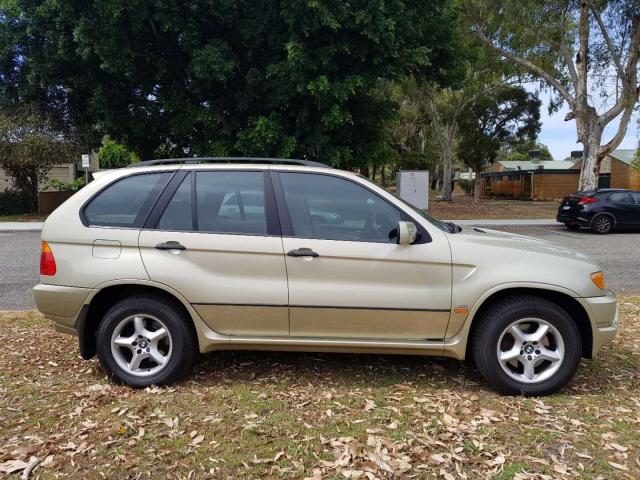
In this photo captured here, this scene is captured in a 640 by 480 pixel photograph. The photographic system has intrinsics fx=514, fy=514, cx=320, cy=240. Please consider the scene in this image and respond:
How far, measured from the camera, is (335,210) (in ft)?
13.0

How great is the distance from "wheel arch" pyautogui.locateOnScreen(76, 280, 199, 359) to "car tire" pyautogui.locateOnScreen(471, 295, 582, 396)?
7.04 feet

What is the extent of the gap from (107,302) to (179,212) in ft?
2.98

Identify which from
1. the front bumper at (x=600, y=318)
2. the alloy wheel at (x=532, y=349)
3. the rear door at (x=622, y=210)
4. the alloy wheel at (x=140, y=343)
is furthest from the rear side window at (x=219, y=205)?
the rear door at (x=622, y=210)

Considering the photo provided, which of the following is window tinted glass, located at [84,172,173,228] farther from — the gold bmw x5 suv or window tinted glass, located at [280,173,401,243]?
window tinted glass, located at [280,173,401,243]

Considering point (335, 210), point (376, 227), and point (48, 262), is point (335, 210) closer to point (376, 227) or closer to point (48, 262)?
point (376, 227)

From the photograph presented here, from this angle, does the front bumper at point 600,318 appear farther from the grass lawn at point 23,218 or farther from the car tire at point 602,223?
the grass lawn at point 23,218

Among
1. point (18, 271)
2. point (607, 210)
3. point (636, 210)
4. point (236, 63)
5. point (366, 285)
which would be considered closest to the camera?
point (366, 285)

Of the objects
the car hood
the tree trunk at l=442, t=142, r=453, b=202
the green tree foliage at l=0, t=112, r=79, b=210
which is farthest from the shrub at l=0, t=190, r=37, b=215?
the car hood

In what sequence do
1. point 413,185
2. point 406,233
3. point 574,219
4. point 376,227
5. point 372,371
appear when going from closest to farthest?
point 406,233, point 376,227, point 372,371, point 574,219, point 413,185

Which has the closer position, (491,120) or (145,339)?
(145,339)

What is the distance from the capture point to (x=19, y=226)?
18562 mm

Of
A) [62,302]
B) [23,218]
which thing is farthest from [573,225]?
[23,218]

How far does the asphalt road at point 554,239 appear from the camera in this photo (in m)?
7.40

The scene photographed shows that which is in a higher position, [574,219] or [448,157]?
[448,157]
